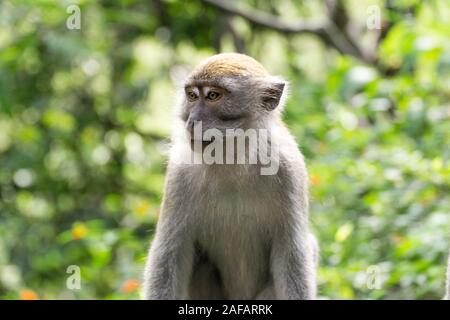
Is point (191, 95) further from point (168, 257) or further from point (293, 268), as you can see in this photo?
point (293, 268)

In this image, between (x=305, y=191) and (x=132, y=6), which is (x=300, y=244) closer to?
(x=305, y=191)

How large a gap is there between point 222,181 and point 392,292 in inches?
80.4

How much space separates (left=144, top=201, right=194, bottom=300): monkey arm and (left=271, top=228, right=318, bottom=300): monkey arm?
621mm

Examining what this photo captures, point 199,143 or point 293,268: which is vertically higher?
point 199,143

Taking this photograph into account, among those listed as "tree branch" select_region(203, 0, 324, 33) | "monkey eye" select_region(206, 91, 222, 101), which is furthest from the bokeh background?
"monkey eye" select_region(206, 91, 222, 101)

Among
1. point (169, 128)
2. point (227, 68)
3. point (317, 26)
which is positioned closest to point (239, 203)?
point (227, 68)

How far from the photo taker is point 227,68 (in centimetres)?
540

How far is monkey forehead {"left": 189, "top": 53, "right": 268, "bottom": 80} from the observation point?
5344 millimetres

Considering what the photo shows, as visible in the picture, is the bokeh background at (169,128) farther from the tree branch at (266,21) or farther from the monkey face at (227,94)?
the monkey face at (227,94)

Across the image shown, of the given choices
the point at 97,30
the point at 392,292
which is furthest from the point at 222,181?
the point at 97,30

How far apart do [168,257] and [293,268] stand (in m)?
0.83

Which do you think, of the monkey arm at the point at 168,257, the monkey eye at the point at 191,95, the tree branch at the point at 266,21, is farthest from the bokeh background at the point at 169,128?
the monkey eye at the point at 191,95

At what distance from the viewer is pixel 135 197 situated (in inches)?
431

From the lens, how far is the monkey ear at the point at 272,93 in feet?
18.3
